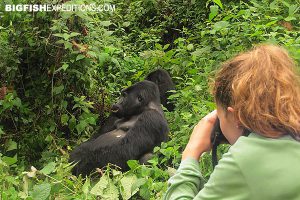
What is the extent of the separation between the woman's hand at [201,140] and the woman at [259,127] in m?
0.17

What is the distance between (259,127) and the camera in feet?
4.24

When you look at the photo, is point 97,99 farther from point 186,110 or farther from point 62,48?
point 186,110

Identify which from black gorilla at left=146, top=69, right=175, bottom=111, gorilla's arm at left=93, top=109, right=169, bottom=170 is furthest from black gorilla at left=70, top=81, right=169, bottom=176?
black gorilla at left=146, top=69, right=175, bottom=111

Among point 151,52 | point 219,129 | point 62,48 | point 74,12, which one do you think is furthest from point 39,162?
point 219,129

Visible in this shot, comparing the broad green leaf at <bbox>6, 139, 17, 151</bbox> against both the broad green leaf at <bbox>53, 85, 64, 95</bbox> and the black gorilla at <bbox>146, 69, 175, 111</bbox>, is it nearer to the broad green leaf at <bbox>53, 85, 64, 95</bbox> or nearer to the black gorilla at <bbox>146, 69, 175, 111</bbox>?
the broad green leaf at <bbox>53, 85, 64, 95</bbox>

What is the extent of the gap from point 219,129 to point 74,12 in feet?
7.76

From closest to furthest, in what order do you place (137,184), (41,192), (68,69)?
(41,192), (137,184), (68,69)

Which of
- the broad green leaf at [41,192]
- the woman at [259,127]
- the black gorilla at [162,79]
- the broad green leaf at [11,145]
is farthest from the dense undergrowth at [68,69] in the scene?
the woman at [259,127]

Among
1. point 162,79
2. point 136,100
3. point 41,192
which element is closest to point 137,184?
point 41,192

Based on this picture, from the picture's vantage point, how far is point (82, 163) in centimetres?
367

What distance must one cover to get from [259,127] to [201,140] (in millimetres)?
354

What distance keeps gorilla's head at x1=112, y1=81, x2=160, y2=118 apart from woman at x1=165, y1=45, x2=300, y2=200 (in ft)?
8.47

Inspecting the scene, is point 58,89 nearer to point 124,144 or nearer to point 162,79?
point 124,144

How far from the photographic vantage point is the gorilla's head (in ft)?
13.2
